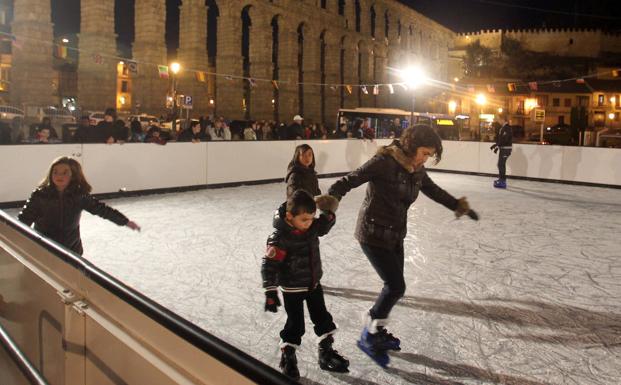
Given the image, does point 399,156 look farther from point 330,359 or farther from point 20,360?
point 20,360

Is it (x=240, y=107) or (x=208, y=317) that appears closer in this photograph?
(x=208, y=317)

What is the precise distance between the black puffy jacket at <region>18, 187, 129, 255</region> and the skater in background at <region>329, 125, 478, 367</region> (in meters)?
1.69

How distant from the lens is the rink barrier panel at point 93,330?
1493 millimetres

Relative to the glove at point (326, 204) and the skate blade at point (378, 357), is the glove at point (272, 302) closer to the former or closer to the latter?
the glove at point (326, 204)

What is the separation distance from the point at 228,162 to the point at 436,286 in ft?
26.9

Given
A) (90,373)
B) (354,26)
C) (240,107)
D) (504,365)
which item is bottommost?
(504,365)

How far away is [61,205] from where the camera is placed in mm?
3922

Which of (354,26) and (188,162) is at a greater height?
(354,26)

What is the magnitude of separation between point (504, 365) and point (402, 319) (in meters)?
0.99

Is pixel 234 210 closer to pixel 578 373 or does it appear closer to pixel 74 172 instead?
pixel 74 172

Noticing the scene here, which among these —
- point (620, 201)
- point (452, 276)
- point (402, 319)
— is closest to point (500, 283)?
point (452, 276)

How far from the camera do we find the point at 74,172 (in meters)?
3.98

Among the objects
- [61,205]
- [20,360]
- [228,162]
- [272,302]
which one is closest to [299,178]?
[61,205]

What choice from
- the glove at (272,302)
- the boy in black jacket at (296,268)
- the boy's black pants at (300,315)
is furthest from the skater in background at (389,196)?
the glove at (272,302)
